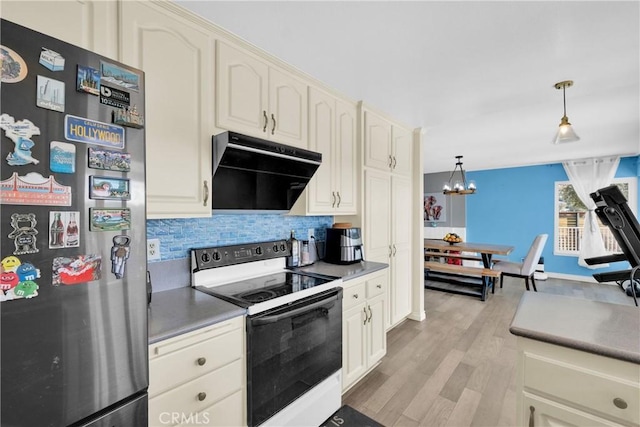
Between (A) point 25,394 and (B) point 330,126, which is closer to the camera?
(A) point 25,394

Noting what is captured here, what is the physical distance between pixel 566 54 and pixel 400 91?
106 cm

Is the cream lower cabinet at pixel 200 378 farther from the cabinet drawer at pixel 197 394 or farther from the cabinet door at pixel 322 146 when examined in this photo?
the cabinet door at pixel 322 146

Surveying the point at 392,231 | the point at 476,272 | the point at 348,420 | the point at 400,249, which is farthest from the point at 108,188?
the point at 476,272

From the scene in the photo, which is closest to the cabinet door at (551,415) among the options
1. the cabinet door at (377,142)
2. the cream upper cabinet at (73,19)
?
the cabinet door at (377,142)

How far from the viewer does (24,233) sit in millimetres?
A: 738

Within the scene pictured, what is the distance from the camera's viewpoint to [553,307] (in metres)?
1.34

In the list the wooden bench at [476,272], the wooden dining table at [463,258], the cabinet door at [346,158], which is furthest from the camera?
the wooden dining table at [463,258]

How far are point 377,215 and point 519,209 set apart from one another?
493 cm

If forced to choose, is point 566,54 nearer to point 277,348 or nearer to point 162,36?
point 162,36

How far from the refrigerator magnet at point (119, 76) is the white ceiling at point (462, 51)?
0.68 metres

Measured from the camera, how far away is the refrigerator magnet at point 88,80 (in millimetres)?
841

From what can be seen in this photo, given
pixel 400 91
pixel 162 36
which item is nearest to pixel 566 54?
pixel 400 91

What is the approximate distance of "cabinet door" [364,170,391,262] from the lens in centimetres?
267

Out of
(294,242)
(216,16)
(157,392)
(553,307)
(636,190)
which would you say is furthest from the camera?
(636,190)
